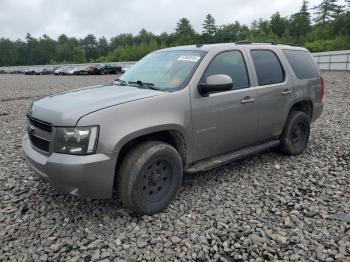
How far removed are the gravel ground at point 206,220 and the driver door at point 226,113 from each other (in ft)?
1.95

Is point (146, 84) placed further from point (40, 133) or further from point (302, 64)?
point (302, 64)

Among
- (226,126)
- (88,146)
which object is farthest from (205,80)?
(88,146)

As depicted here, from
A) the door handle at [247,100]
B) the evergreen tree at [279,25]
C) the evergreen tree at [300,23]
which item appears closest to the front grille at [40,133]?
the door handle at [247,100]

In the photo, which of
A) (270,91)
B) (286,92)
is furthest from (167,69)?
(286,92)

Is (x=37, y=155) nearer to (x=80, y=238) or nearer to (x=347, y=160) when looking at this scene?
(x=80, y=238)

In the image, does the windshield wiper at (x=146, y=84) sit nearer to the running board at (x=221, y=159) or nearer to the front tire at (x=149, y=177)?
the front tire at (x=149, y=177)

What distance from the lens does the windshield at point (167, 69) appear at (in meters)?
3.92

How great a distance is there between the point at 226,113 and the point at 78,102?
1.78m

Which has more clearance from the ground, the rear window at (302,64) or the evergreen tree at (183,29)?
the evergreen tree at (183,29)

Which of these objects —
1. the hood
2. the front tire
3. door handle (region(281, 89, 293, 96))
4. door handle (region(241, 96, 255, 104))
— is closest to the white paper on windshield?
the hood

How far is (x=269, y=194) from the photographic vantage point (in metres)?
4.17

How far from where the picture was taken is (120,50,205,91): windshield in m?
3.92

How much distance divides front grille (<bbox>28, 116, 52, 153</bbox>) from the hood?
0.06 meters

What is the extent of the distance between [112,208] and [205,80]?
185 cm
